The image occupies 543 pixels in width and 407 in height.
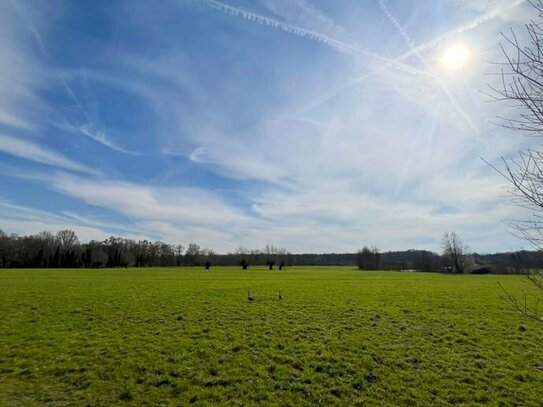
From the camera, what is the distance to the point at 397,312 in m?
19.8

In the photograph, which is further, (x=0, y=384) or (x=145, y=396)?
(x=0, y=384)

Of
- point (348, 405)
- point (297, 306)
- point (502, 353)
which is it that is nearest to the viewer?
point (348, 405)

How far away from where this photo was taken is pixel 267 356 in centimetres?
1195


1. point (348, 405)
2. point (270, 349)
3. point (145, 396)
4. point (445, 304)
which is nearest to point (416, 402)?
point (348, 405)

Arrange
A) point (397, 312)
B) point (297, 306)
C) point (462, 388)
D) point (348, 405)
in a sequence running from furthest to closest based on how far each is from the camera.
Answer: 1. point (297, 306)
2. point (397, 312)
3. point (462, 388)
4. point (348, 405)

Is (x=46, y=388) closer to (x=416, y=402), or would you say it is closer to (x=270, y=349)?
(x=270, y=349)

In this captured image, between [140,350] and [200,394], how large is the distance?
15.5 ft

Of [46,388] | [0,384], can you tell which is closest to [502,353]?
[46,388]

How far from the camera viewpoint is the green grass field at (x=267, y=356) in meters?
9.16

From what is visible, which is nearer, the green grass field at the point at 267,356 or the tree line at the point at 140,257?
the green grass field at the point at 267,356

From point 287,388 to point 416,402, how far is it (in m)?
3.57

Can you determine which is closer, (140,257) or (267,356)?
(267,356)

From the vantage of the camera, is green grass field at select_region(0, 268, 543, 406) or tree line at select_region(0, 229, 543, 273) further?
tree line at select_region(0, 229, 543, 273)

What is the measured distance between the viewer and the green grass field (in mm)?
9164
